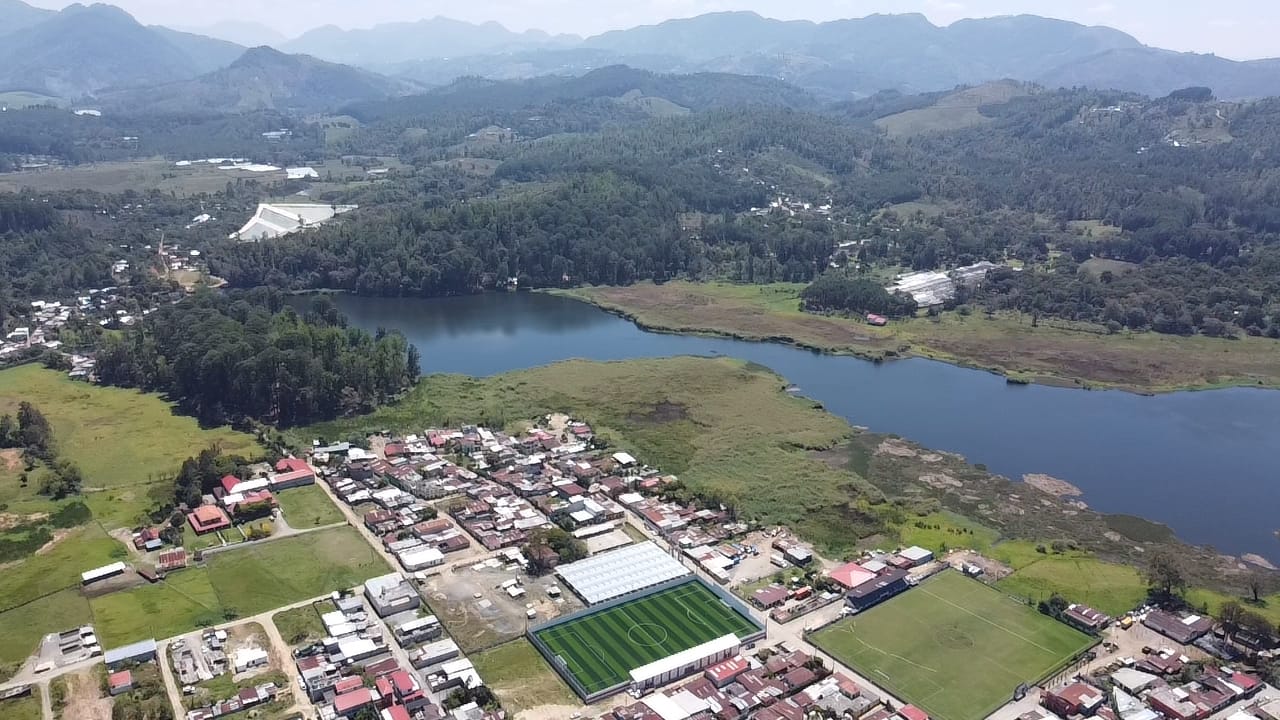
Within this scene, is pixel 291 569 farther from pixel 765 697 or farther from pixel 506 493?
pixel 765 697

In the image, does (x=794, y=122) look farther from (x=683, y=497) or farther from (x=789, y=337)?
(x=683, y=497)

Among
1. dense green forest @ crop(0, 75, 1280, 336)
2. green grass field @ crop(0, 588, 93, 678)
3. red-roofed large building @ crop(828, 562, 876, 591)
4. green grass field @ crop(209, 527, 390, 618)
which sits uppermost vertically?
dense green forest @ crop(0, 75, 1280, 336)

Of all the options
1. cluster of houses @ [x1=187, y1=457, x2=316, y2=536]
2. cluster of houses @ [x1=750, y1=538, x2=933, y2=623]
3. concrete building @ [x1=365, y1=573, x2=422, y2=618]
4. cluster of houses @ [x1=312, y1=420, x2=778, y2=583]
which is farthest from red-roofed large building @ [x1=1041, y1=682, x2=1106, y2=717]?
cluster of houses @ [x1=187, y1=457, x2=316, y2=536]

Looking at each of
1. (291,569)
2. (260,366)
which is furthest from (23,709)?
(260,366)

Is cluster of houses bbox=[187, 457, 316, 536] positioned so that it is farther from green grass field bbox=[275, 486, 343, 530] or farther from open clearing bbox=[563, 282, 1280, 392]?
open clearing bbox=[563, 282, 1280, 392]

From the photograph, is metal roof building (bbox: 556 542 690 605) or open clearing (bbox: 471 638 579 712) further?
metal roof building (bbox: 556 542 690 605)

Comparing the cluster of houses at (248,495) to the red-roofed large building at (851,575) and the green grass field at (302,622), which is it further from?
the red-roofed large building at (851,575)

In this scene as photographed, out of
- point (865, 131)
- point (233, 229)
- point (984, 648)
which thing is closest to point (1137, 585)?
point (984, 648)
